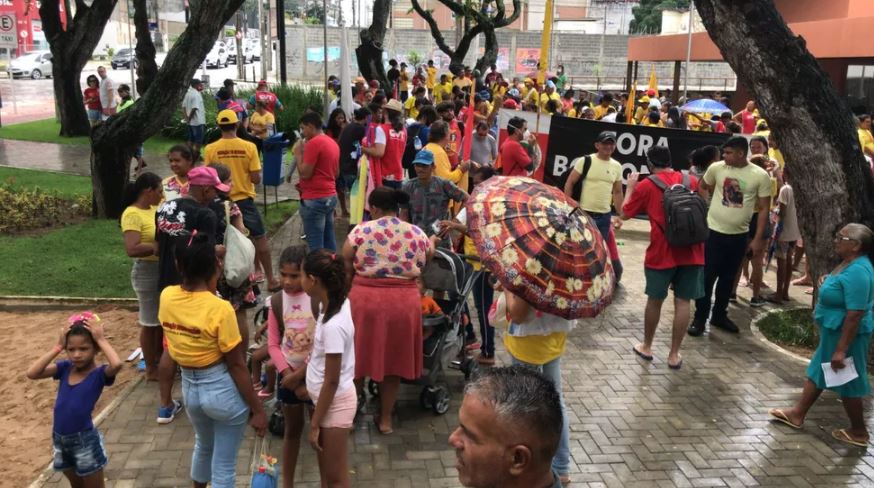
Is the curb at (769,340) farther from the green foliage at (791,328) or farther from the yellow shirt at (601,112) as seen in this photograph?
the yellow shirt at (601,112)

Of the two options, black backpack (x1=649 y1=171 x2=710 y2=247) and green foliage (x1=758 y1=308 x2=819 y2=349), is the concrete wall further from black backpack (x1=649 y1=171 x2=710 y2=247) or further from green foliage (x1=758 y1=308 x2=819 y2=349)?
black backpack (x1=649 y1=171 x2=710 y2=247)

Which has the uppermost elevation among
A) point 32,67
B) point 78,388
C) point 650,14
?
point 650,14

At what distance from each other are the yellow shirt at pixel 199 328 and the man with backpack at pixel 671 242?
4.05m

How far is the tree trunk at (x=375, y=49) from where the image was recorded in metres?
19.6

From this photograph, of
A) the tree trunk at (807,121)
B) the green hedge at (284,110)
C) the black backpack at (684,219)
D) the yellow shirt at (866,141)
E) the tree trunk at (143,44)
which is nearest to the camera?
the black backpack at (684,219)

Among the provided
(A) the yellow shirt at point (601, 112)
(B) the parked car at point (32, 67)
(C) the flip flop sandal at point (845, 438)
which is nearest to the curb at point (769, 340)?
(C) the flip flop sandal at point (845, 438)

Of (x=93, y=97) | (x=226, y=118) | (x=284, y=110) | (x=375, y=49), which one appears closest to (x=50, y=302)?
(x=226, y=118)

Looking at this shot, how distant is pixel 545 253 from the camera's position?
149 inches

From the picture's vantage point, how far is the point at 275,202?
1288cm

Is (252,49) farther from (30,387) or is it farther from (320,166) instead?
(30,387)

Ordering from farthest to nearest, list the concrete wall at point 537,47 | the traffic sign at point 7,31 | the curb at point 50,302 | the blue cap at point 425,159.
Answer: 1. the concrete wall at point 537,47
2. the traffic sign at point 7,31
3. the curb at point 50,302
4. the blue cap at point 425,159

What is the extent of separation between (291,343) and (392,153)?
205 inches

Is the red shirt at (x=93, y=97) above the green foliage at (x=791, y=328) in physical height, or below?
above

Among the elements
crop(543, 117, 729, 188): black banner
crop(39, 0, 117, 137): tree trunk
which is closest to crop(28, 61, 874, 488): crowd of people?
crop(543, 117, 729, 188): black banner
